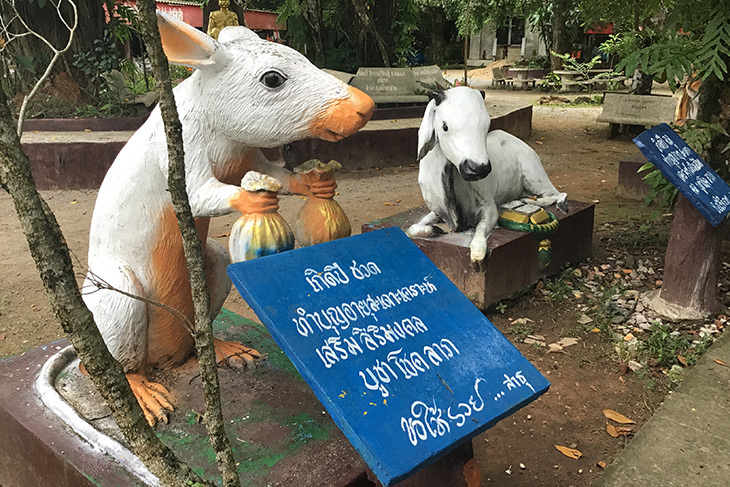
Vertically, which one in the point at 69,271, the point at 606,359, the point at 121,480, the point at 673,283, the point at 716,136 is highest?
the point at 69,271

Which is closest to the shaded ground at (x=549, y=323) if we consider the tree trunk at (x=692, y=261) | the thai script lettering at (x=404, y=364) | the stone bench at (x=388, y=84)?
the tree trunk at (x=692, y=261)

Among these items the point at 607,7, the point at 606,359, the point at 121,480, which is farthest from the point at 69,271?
the point at 607,7

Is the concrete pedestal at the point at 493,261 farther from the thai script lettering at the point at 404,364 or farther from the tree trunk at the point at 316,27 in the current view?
the tree trunk at the point at 316,27

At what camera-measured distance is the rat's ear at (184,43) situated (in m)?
1.61

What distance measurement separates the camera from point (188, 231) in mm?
1101

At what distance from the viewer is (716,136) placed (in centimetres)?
422

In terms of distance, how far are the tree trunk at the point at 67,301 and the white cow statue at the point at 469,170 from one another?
7.00 ft

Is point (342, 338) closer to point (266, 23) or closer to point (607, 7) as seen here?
point (607, 7)

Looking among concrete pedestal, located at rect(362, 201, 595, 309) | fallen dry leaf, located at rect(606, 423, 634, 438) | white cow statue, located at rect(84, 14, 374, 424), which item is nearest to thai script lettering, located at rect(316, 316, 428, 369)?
white cow statue, located at rect(84, 14, 374, 424)

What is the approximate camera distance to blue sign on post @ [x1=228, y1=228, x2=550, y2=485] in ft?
4.34

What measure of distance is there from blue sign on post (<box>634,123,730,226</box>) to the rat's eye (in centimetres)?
222

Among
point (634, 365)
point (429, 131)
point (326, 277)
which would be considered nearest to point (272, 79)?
point (326, 277)

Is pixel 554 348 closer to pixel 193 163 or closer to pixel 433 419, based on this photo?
pixel 433 419

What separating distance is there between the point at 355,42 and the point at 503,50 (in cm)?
1669
